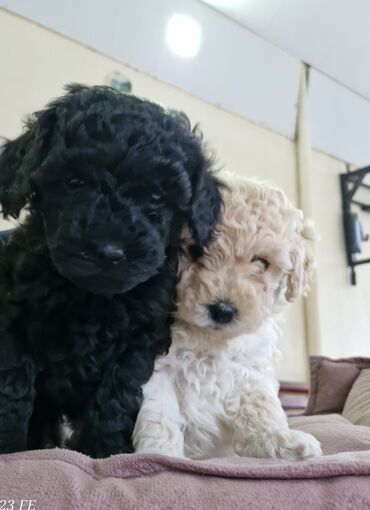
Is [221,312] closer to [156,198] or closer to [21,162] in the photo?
[156,198]

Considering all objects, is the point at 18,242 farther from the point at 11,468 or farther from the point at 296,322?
the point at 296,322

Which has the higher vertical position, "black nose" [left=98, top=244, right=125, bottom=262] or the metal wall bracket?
the metal wall bracket

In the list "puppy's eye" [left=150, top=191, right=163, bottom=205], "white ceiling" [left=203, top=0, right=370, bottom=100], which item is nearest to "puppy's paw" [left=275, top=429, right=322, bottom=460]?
"puppy's eye" [left=150, top=191, right=163, bottom=205]

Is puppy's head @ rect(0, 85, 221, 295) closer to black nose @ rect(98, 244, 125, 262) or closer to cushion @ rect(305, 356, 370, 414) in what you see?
black nose @ rect(98, 244, 125, 262)

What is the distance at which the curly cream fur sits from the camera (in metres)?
1.22

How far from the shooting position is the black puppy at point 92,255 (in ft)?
3.49

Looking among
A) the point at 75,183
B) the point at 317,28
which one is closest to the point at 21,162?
the point at 75,183

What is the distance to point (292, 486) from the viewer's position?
0.85 m

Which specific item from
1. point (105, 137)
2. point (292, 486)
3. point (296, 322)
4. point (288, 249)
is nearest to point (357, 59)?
point (296, 322)

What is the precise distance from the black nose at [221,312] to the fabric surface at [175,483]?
36 centimetres

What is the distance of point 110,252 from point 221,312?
318 mm

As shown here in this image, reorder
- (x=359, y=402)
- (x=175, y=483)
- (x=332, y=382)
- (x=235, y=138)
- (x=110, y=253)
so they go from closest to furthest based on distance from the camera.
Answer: (x=175, y=483), (x=110, y=253), (x=359, y=402), (x=332, y=382), (x=235, y=138)

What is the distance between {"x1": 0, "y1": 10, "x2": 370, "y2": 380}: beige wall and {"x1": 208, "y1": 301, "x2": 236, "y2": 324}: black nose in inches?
68.7

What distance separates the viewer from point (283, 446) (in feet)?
3.76
